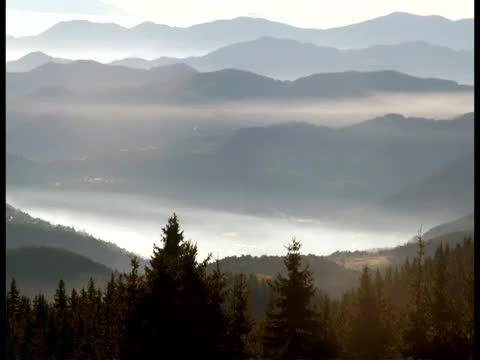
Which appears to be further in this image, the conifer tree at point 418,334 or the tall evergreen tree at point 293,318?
the conifer tree at point 418,334

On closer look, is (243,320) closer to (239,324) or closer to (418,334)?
(239,324)

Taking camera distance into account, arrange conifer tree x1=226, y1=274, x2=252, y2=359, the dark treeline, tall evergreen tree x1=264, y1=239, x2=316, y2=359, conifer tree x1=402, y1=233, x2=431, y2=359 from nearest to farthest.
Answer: the dark treeline → conifer tree x1=226, y1=274, x2=252, y2=359 → tall evergreen tree x1=264, y1=239, x2=316, y2=359 → conifer tree x1=402, y1=233, x2=431, y2=359

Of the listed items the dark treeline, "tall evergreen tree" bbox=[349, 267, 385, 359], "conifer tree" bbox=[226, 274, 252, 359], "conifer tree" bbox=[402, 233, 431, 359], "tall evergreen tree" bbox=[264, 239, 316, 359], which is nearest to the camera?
the dark treeline

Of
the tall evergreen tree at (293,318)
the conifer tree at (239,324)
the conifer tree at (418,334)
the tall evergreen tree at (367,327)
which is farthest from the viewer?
the tall evergreen tree at (367,327)

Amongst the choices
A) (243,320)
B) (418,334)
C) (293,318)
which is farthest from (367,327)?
(243,320)

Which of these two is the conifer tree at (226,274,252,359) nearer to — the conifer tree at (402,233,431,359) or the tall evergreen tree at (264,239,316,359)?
the tall evergreen tree at (264,239,316,359)

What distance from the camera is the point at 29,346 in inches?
4181

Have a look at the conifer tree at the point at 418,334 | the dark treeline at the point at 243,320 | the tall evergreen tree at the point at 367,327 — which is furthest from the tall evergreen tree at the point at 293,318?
the tall evergreen tree at the point at 367,327

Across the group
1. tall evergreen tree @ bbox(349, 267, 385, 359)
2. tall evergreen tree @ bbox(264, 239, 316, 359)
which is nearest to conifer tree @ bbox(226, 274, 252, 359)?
tall evergreen tree @ bbox(264, 239, 316, 359)

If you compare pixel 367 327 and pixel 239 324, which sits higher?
pixel 239 324

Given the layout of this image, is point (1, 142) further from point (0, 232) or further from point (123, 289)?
point (123, 289)

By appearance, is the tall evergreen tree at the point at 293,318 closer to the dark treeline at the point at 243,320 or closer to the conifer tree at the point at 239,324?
the dark treeline at the point at 243,320

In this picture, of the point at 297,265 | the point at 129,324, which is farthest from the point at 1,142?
the point at 297,265

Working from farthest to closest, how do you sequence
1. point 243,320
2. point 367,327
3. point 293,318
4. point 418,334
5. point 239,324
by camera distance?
1. point 367,327
2. point 418,334
3. point 293,318
4. point 243,320
5. point 239,324
